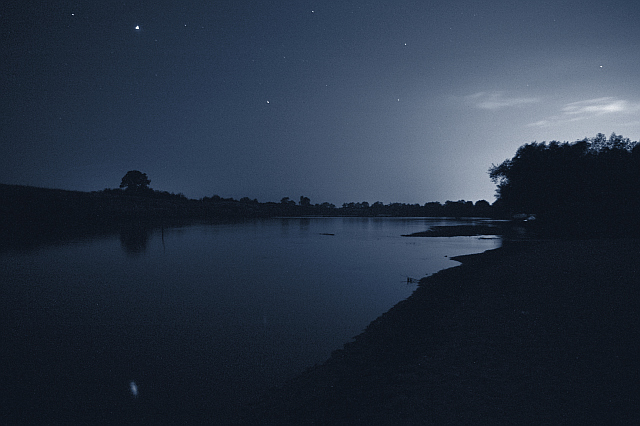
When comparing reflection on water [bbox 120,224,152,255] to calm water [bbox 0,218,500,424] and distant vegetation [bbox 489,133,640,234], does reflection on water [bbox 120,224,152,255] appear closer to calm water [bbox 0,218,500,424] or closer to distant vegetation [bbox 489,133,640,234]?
calm water [bbox 0,218,500,424]

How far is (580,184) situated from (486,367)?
2125 inches

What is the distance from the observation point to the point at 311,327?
10859mm

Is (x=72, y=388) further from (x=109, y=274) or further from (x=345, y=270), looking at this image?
(x=345, y=270)

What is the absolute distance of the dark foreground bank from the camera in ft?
17.2

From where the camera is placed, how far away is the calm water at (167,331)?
261 inches

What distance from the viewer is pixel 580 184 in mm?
48188

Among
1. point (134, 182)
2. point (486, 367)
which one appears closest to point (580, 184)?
point (486, 367)

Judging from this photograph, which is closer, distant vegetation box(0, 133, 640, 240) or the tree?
distant vegetation box(0, 133, 640, 240)

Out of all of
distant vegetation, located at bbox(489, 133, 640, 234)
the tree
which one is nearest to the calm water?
distant vegetation, located at bbox(489, 133, 640, 234)

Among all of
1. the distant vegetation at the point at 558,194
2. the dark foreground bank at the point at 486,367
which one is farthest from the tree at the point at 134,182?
the dark foreground bank at the point at 486,367

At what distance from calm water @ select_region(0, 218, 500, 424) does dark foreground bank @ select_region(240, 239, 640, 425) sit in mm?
1208

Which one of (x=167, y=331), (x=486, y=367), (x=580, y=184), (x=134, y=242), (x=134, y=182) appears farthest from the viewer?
(x=134, y=182)

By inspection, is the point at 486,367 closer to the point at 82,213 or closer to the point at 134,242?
the point at 134,242

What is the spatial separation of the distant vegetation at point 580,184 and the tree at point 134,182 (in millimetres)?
137078
